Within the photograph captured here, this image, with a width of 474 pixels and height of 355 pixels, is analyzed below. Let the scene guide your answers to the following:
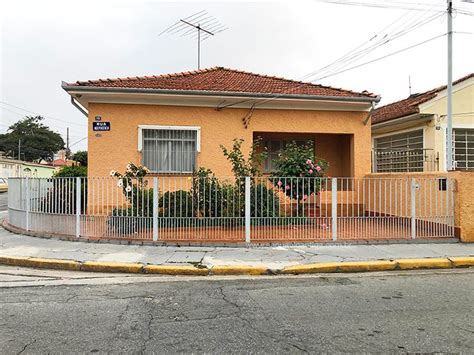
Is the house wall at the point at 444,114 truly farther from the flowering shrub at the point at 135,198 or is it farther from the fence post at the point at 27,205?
the fence post at the point at 27,205

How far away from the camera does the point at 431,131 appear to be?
1402 centimetres

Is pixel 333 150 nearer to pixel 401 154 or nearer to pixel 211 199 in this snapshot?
pixel 401 154

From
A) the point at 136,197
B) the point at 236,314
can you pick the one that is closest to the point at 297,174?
the point at 136,197

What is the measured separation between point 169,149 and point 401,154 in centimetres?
929

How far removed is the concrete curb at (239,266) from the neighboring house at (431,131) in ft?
24.5

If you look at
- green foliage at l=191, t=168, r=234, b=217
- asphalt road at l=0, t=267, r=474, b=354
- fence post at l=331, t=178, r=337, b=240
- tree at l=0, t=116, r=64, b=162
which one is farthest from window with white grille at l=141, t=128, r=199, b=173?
tree at l=0, t=116, r=64, b=162

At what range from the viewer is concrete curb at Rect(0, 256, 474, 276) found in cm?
677

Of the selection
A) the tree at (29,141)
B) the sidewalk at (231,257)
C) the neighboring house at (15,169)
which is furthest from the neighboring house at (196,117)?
the tree at (29,141)

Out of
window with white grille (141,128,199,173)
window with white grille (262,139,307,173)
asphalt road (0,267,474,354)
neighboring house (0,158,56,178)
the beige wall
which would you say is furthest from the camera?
neighboring house (0,158,56,178)

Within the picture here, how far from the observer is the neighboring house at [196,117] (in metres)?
11.5

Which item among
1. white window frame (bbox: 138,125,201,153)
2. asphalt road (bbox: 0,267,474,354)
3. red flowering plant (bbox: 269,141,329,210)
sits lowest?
asphalt road (bbox: 0,267,474,354)

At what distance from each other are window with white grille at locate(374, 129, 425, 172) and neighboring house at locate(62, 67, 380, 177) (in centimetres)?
310

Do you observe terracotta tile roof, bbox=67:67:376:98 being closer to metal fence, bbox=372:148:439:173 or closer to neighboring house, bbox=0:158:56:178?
metal fence, bbox=372:148:439:173

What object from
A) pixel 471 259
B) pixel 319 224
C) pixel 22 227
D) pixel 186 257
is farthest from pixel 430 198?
pixel 22 227
